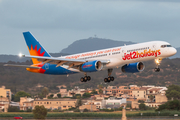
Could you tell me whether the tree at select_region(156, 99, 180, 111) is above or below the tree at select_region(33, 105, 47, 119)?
above

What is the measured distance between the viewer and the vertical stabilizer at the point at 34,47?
220ft

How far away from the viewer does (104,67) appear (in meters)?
58.1

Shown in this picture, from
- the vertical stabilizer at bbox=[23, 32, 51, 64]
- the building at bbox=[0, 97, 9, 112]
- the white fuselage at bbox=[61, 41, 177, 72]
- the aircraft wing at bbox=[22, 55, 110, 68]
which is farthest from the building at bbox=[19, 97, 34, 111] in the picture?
the white fuselage at bbox=[61, 41, 177, 72]

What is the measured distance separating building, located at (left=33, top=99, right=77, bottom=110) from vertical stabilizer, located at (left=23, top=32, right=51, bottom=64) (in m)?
71.8

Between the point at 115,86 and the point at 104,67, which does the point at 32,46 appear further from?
the point at 115,86

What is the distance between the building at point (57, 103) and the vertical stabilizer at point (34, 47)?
71828 millimetres

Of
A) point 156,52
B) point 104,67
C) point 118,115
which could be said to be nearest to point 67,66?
point 104,67

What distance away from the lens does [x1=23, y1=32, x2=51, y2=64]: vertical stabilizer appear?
220 ft

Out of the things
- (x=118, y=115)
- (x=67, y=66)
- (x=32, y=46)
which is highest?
(x=32, y=46)

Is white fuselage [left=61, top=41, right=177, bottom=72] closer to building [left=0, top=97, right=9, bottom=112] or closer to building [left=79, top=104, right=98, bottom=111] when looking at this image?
building [left=79, top=104, right=98, bottom=111]

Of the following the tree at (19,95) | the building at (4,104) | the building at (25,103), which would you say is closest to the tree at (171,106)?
the building at (25,103)

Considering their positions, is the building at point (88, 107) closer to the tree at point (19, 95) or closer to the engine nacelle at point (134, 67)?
the tree at point (19, 95)

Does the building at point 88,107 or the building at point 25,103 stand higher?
the building at point 25,103

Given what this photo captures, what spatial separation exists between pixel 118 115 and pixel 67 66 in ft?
165
